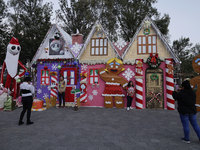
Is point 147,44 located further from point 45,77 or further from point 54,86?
point 45,77

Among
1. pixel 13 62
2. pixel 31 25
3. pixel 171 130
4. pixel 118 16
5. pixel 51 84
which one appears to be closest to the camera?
pixel 171 130

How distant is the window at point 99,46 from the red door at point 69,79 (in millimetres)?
1701

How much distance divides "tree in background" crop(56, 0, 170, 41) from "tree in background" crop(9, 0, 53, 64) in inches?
151

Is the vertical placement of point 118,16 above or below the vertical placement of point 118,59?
above

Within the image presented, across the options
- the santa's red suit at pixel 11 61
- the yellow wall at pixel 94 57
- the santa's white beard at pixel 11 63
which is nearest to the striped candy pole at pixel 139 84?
the yellow wall at pixel 94 57

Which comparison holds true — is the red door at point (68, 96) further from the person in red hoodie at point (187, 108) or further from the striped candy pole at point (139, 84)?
the person in red hoodie at point (187, 108)

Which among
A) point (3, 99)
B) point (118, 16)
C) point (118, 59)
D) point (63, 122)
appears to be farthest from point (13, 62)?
point (118, 16)

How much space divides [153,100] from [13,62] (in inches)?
336

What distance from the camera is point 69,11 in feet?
62.7

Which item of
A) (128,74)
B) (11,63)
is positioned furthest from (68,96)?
(128,74)

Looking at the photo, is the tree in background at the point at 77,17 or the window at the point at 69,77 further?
the tree in background at the point at 77,17

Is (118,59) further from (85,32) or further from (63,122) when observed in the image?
(85,32)

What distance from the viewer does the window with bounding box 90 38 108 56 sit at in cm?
890

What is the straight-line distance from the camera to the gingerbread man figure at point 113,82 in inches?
330
